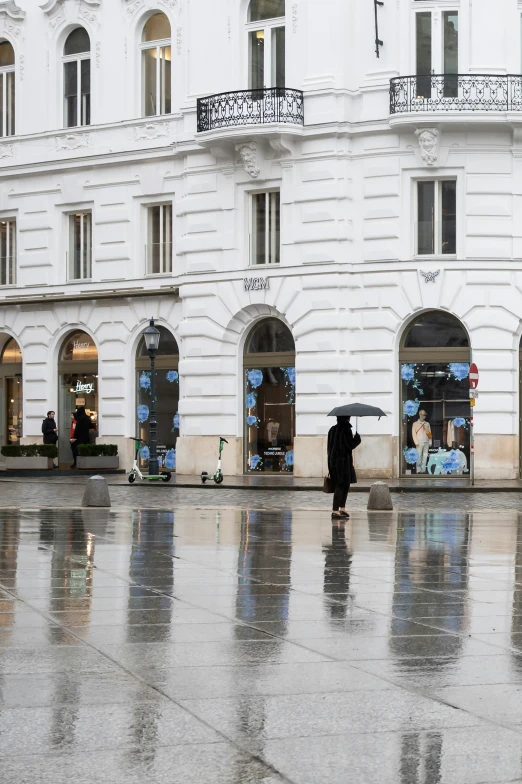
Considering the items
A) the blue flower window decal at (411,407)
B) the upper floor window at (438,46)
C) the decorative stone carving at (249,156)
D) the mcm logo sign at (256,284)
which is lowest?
the blue flower window decal at (411,407)

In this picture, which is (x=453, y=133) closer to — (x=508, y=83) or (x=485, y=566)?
(x=508, y=83)

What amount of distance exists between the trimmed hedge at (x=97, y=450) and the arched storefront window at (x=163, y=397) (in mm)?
1020

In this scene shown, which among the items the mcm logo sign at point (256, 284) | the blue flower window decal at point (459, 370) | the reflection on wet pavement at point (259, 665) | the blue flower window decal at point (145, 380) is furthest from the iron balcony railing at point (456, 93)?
the reflection on wet pavement at point (259, 665)

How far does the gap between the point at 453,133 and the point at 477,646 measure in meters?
27.8

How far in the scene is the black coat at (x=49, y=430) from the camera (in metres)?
41.5

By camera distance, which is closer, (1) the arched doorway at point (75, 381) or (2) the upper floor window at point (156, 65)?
(2) the upper floor window at point (156, 65)

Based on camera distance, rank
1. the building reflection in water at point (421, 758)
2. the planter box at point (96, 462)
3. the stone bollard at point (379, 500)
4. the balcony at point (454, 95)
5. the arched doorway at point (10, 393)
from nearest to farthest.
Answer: the building reflection in water at point (421, 758), the stone bollard at point (379, 500), the balcony at point (454, 95), the planter box at point (96, 462), the arched doorway at point (10, 393)

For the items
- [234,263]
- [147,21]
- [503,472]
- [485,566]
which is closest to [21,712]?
[485,566]

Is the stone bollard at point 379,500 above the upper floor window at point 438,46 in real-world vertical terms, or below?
below

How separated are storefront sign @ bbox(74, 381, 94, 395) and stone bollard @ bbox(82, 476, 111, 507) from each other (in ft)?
51.9

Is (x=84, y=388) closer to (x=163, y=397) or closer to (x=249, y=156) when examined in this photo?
(x=163, y=397)

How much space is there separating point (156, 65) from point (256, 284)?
7.72 meters

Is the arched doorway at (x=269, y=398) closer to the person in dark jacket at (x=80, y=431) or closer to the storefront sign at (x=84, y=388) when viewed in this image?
the person in dark jacket at (x=80, y=431)

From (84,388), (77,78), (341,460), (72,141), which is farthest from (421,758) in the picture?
(77,78)
